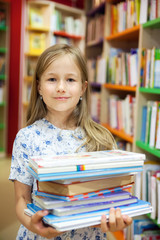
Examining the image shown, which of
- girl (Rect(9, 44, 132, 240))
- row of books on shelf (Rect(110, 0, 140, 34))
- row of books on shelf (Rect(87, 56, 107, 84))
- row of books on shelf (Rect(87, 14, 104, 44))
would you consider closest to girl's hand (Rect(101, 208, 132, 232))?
girl (Rect(9, 44, 132, 240))

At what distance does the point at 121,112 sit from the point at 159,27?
85 centimetres

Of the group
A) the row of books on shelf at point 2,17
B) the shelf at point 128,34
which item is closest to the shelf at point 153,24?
the shelf at point 128,34

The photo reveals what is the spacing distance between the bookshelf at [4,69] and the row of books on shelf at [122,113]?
2.33m

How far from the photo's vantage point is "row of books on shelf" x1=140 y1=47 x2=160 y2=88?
190cm

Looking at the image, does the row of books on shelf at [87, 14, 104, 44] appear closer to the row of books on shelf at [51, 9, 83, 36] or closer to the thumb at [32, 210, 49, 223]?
the row of books on shelf at [51, 9, 83, 36]

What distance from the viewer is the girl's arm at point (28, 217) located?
0.85 metres

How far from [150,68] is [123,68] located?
0.59m

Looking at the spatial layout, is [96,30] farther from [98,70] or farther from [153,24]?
[153,24]

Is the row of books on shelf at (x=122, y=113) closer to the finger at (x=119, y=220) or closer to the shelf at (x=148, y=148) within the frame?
the shelf at (x=148, y=148)

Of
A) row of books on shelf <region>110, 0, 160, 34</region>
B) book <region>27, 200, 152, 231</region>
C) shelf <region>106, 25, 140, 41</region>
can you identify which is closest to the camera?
book <region>27, 200, 152, 231</region>

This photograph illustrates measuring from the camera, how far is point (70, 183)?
0.83 metres

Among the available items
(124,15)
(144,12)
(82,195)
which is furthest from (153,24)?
(82,195)

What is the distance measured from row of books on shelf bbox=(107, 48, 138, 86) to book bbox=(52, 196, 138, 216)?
4.93 ft

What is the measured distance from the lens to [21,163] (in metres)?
1.11
